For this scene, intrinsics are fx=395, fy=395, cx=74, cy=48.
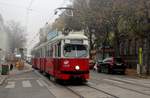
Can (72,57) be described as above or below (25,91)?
above

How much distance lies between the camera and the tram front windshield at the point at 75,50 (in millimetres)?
24000

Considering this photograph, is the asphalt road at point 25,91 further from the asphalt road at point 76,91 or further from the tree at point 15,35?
the tree at point 15,35

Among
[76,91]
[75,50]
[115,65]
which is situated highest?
[75,50]

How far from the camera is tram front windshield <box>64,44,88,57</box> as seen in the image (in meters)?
24.0

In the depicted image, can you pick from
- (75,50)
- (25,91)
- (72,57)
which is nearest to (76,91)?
(25,91)

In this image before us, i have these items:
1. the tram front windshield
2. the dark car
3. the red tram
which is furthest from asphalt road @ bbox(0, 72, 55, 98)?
the dark car

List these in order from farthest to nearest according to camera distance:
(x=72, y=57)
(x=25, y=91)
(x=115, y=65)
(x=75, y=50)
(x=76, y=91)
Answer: (x=115, y=65) → (x=75, y=50) → (x=72, y=57) → (x=25, y=91) → (x=76, y=91)

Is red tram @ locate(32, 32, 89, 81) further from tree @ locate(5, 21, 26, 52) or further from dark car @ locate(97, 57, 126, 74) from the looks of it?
tree @ locate(5, 21, 26, 52)

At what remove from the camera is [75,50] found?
2408 cm

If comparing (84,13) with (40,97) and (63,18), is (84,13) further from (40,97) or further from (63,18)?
(40,97)

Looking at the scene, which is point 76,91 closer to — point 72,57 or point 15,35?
point 72,57

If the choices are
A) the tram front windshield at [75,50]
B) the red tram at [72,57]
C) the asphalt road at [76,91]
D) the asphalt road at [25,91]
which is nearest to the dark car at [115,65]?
the asphalt road at [76,91]

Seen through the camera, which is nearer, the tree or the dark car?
the dark car

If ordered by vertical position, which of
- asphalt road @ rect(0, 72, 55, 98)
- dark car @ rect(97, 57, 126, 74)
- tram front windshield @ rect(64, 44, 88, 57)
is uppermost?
tram front windshield @ rect(64, 44, 88, 57)
